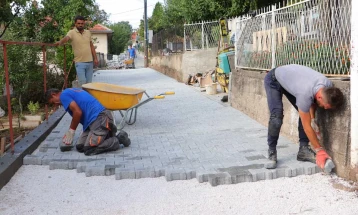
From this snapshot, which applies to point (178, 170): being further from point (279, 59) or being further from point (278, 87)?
point (279, 59)

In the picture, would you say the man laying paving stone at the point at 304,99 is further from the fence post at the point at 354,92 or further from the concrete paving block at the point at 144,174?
the concrete paving block at the point at 144,174

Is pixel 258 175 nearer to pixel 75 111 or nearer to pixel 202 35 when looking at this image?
pixel 75 111

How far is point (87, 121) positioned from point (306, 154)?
262cm

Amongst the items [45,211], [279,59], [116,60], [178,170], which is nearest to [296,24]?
[279,59]

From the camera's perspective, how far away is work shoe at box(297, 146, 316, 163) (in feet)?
14.7

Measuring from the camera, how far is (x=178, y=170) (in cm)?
445

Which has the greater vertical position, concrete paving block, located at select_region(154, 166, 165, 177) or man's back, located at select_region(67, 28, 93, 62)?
man's back, located at select_region(67, 28, 93, 62)

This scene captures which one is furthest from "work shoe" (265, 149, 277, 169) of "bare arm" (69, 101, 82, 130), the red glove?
"bare arm" (69, 101, 82, 130)

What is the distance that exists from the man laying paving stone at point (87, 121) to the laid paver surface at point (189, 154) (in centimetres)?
11

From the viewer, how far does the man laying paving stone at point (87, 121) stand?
518 centimetres

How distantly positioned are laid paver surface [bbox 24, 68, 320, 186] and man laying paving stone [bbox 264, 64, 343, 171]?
193mm

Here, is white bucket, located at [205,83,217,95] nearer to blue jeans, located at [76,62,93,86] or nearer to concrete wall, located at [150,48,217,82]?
concrete wall, located at [150,48,217,82]

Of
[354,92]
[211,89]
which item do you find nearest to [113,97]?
[354,92]

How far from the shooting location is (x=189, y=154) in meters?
5.14
